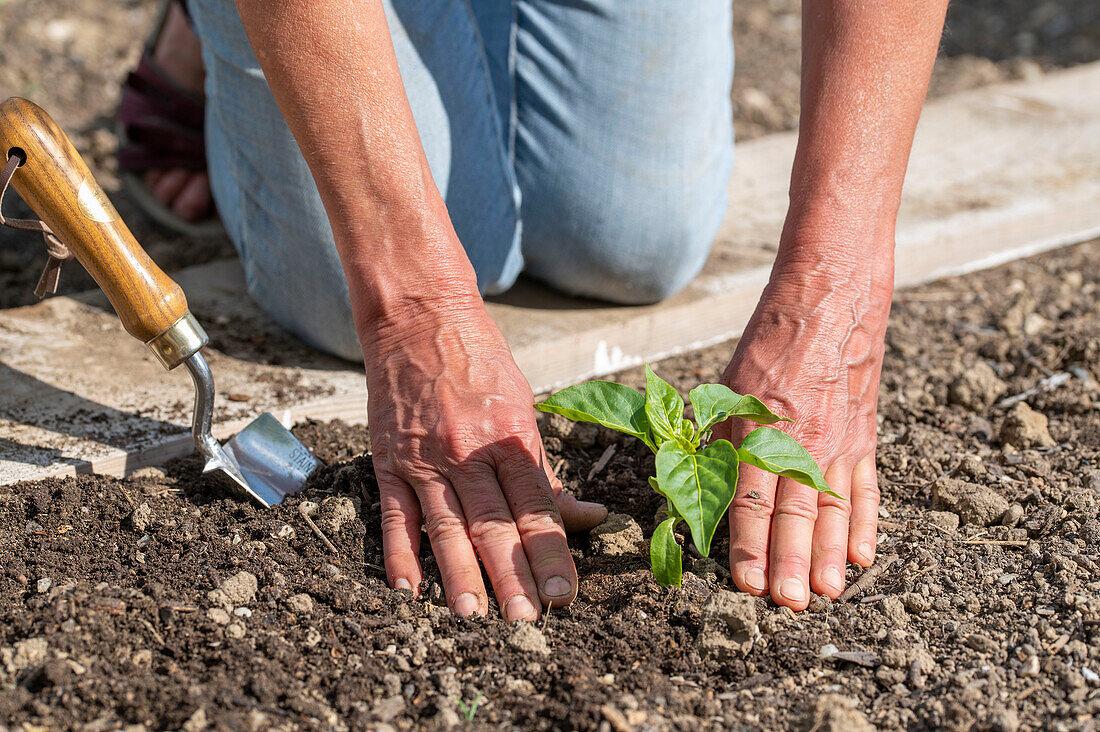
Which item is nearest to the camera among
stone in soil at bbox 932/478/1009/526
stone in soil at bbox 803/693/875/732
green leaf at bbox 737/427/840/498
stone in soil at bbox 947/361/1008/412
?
stone in soil at bbox 803/693/875/732

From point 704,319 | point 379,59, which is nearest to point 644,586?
point 379,59

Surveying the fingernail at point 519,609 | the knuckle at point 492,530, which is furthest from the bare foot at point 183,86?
the fingernail at point 519,609

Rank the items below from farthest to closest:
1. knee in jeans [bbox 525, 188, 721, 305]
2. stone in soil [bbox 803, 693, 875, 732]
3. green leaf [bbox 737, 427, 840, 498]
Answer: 1. knee in jeans [bbox 525, 188, 721, 305]
2. green leaf [bbox 737, 427, 840, 498]
3. stone in soil [bbox 803, 693, 875, 732]

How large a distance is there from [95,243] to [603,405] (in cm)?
77

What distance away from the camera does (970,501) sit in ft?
5.10

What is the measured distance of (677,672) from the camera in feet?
4.07

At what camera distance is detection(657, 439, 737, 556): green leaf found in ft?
3.82

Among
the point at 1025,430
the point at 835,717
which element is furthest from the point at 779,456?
the point at 1025,430

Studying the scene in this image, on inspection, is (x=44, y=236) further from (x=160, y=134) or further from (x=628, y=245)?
(x=160, y=134)

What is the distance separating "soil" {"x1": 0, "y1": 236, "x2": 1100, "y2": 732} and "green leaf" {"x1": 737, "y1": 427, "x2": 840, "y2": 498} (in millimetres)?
197

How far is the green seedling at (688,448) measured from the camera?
119 cm

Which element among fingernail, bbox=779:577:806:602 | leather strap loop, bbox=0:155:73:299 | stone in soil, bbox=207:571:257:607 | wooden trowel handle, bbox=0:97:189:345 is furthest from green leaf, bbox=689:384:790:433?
leather strap loop, bbox=0:155:73:299

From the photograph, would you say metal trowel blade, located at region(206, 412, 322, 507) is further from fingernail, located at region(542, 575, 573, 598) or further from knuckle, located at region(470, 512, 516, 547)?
fingernail, located at region(542, 575, 573, 598)

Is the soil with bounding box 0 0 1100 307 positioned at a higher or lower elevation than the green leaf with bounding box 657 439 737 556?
higher
